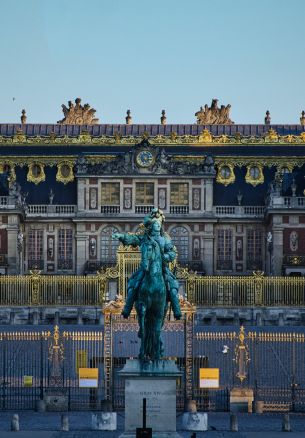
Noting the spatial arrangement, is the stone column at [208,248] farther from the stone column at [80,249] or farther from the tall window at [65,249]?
the tall window at [65,249]

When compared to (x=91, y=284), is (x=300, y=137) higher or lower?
higher

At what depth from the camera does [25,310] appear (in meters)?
76.1

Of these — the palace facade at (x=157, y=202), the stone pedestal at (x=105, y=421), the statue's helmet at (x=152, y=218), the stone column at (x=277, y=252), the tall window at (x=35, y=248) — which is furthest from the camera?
the tall window at (x=35, y=248)

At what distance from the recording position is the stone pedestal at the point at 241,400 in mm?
39000

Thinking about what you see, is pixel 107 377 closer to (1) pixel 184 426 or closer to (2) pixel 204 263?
(1) pixel 184 426

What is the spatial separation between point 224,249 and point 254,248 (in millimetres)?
1650

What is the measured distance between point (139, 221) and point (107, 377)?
4932cm

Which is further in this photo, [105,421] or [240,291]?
[240,291]

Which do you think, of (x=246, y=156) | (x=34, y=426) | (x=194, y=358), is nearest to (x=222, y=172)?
(x=246, y=156)

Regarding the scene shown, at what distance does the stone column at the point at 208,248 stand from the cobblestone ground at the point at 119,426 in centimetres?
4909

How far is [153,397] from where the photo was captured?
30.2m

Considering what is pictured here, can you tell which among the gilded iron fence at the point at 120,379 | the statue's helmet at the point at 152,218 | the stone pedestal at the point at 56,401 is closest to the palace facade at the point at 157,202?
the gilded iron fence at the point at 120,379

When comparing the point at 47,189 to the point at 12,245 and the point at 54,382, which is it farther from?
the point at 54,382

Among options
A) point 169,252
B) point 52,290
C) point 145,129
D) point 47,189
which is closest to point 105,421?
point 169,252
